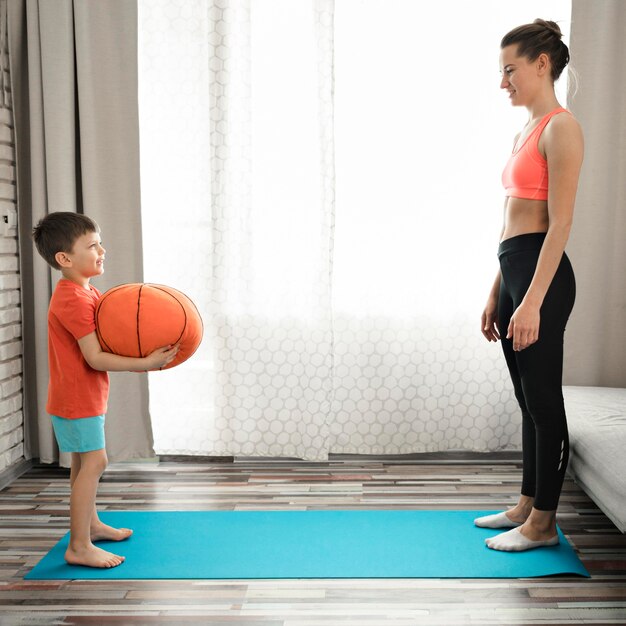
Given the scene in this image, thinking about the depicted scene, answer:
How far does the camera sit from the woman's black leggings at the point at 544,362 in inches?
86.4

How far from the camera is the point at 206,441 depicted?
3.41 metres

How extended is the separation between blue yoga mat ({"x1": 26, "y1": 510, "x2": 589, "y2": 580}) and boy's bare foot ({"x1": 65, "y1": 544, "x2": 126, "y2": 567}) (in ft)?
0.06

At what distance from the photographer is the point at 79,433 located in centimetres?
222

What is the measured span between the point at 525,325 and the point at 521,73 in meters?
0.76

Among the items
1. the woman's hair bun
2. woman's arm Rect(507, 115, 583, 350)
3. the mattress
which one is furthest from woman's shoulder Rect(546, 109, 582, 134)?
the mattress

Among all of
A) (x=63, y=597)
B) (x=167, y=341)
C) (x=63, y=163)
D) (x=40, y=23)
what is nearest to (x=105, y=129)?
(x=63, y=163)

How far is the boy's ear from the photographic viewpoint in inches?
86.7

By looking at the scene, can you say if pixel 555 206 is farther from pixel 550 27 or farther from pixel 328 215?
pixel 328 215

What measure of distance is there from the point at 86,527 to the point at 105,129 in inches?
68.3

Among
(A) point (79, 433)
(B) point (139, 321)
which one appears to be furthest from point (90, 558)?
(B) point (139, 321)

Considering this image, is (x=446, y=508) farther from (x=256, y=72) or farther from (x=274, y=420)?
(x=256, y=72)

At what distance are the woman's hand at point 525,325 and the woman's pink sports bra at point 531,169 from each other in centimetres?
35

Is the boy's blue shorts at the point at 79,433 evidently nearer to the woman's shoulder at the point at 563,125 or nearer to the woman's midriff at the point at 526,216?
the woman's midriff at the point at 526,216

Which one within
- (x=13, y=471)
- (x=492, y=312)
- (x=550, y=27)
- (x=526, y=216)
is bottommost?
(x=13, y=471)
